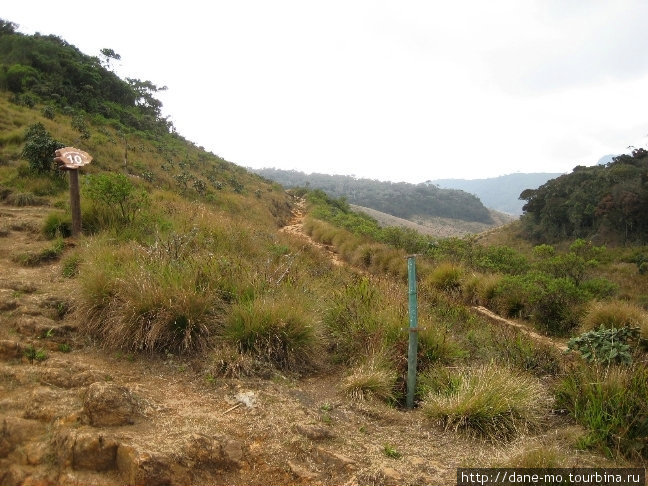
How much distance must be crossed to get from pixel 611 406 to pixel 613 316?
5.01 metres

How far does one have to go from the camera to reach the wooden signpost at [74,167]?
263 inches

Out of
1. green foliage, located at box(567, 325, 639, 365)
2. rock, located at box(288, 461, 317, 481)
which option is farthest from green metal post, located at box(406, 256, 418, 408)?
green foliage, located at box(567, 325, 639, 365)

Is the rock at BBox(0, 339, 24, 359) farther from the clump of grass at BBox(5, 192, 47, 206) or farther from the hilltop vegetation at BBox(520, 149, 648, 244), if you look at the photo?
the hilltop vegetation at BBox(520, 149, 648, 244)

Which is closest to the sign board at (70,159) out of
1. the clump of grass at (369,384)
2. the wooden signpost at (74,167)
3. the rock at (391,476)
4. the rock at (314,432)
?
the wooden signpost at (74,167)

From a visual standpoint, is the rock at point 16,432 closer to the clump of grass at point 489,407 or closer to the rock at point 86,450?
the rock at point 86,450

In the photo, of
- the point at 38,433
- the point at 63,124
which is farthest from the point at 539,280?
the point at 63,124

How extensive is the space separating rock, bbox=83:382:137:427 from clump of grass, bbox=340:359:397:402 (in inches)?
68.1

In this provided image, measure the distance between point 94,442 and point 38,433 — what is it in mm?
401

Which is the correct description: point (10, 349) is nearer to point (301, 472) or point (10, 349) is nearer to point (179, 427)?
point (179, 427)

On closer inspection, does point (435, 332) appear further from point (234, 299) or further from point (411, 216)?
point (411, 216)

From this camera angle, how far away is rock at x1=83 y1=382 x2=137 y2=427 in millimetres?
2705

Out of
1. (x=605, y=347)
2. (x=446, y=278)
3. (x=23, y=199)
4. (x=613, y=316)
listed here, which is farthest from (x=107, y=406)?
(x=446, y=278)

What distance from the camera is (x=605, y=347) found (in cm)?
407

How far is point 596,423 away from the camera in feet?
10.2
